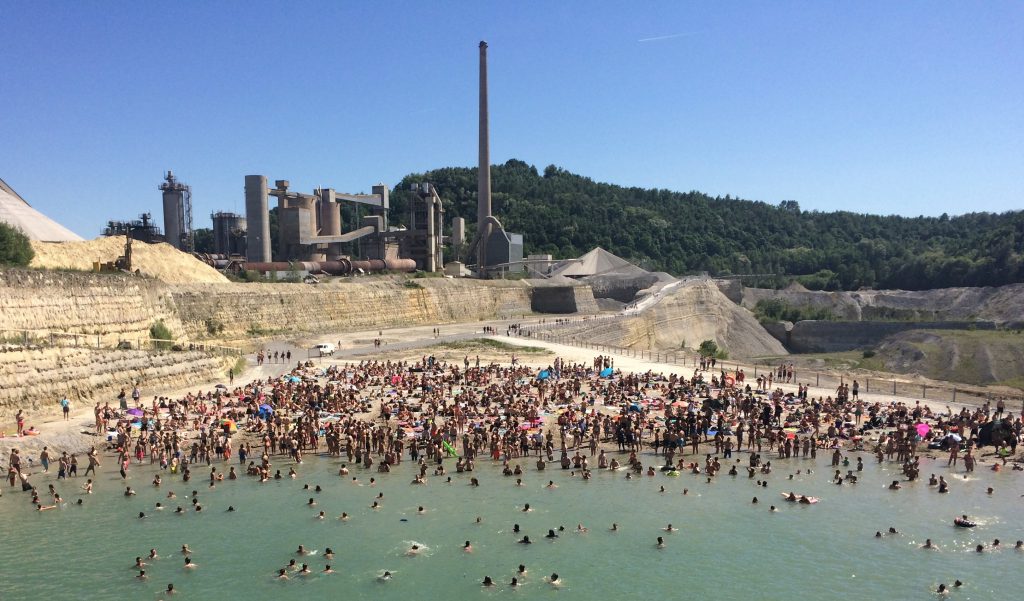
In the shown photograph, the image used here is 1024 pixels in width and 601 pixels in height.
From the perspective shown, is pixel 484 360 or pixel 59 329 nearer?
pixel 59 329

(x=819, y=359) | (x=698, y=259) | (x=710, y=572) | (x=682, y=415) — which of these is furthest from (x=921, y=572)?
(x=698, y=259)

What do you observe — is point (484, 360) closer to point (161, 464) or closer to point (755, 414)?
point (755, 414)

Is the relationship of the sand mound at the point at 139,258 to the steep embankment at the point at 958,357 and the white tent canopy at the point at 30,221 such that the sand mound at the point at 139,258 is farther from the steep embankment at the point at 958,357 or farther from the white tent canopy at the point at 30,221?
the steep embankment at the point at 958,357

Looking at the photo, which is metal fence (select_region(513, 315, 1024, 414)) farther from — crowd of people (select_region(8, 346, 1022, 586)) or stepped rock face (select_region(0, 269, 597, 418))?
stepped rock face (select_region(0, 269, 597, 418))

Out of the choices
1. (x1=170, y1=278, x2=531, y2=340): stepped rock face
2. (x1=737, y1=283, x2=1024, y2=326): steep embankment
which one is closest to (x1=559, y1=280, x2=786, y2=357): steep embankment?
(x1=170, y1=278, x2=531, y2=340): stepped rock face

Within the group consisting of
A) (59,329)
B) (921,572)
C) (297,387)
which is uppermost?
(59,329)

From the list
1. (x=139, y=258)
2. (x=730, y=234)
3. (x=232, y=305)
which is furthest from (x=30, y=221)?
(x=730, y=234)
